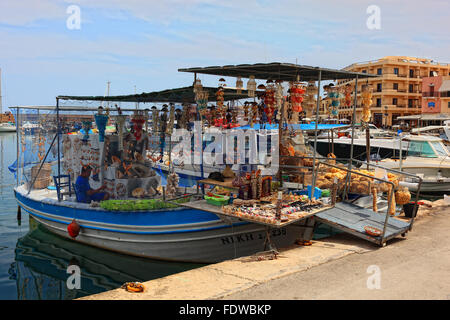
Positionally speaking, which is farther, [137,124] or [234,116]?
[234,116]

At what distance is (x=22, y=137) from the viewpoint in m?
14.2

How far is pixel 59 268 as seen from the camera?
11.2 meters

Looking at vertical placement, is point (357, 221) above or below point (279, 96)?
below

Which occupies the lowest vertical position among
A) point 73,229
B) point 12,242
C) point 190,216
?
point 12,242

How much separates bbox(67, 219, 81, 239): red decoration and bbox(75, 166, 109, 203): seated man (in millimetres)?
711

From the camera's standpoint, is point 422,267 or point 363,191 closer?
point 422,267

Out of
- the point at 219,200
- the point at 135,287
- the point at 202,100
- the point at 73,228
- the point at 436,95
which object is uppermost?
the point at 436,95

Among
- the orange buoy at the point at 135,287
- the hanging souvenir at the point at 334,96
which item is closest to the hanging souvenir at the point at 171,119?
the hanging souvenir at the point at 334,96

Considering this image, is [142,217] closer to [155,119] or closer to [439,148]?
[155,119]

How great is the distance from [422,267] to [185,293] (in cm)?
424

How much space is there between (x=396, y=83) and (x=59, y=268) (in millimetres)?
56029

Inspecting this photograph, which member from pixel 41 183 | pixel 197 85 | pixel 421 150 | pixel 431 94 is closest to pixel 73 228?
pixel 41 183

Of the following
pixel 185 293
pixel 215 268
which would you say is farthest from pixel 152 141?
pixel 185 293

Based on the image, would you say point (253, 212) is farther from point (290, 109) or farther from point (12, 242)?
point (12, 242)
